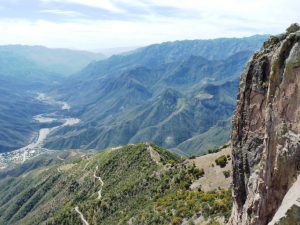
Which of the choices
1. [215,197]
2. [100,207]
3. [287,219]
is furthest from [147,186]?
[287,219]

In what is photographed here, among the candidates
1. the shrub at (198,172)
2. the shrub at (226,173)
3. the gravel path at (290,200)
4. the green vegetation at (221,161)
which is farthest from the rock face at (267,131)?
the shrub at (198,172)

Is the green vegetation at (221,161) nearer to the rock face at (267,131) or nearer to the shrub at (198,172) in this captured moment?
the shrub at (198,172)

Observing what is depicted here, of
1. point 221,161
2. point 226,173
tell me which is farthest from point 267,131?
point 221,161

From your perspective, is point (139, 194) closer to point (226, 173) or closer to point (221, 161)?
point (221, 161)

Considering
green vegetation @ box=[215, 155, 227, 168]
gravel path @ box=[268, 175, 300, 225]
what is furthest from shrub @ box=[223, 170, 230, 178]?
gravel path @ box=[268, 175, 300, 225]

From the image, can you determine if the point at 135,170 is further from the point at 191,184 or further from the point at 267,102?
the point at 267,102

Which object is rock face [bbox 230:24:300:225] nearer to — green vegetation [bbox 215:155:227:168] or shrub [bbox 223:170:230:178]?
shrub [bbox 223:170:230:178]

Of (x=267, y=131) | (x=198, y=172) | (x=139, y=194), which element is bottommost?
(x=139, y=194)
